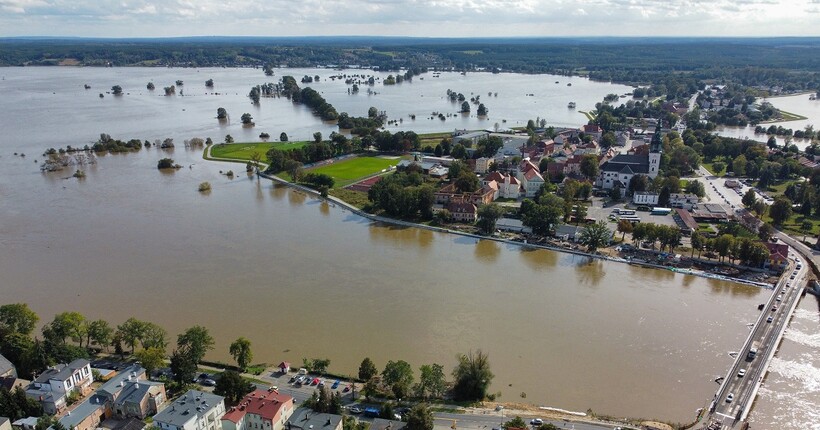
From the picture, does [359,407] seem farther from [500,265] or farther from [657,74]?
[657,74]

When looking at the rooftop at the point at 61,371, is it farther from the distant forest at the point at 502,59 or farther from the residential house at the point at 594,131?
the distant forest at the point at 502,59

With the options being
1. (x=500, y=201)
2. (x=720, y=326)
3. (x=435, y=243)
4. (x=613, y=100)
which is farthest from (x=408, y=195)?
(x=613, y=100)

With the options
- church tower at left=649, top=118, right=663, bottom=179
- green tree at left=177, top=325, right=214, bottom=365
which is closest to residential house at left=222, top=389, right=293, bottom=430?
green tree at left=177, top=325, right=214, bottom=365

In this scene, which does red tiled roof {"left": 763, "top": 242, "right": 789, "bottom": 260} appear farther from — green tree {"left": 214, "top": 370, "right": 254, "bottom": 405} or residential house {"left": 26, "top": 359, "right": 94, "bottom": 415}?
residential house {"left": 26, "top": 359, "right": 94, "bottom": 415}

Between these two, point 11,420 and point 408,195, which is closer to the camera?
point 11,420

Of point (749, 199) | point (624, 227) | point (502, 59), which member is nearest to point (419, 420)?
point (624, 227)

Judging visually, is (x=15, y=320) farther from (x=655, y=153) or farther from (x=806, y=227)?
(x=655, y=153)
